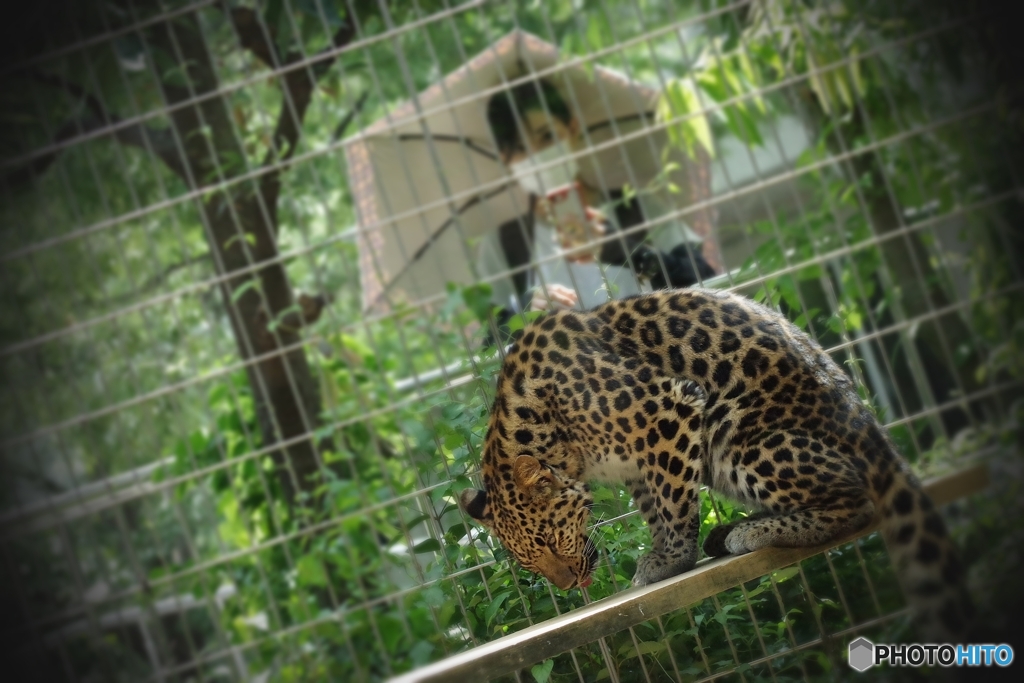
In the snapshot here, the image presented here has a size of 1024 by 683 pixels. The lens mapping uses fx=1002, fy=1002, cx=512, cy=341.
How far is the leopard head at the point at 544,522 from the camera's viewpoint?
3.08m

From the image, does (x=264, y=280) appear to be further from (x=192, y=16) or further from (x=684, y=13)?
(x=684, y=13)

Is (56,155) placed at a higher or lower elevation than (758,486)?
higher

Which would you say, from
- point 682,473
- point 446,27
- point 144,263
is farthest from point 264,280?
point 446,27

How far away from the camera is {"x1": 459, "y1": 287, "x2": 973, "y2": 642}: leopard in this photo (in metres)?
2.89

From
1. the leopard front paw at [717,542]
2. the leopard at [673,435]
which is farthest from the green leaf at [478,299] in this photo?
the leopard front paw at [717,542]

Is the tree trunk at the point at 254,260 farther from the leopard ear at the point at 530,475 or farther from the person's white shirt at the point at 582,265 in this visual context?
the leopard ear at the point at 530,475

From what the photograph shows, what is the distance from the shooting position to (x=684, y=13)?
Result: 308 inches

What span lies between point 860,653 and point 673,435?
0.85m

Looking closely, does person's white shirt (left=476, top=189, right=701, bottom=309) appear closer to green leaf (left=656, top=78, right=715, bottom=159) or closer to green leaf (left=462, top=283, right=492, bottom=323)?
green leaf (left=462, top=283, right=492, bottom=323)

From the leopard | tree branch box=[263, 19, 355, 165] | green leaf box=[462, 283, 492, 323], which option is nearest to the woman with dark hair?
green leaf box=[462, 283, 492, 323]

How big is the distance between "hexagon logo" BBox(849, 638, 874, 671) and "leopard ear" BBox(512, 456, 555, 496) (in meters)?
1.02

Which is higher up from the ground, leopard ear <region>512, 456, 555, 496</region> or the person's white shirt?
the person's white shirt

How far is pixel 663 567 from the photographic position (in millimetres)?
3084

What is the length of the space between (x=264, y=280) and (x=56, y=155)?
1428 mm
